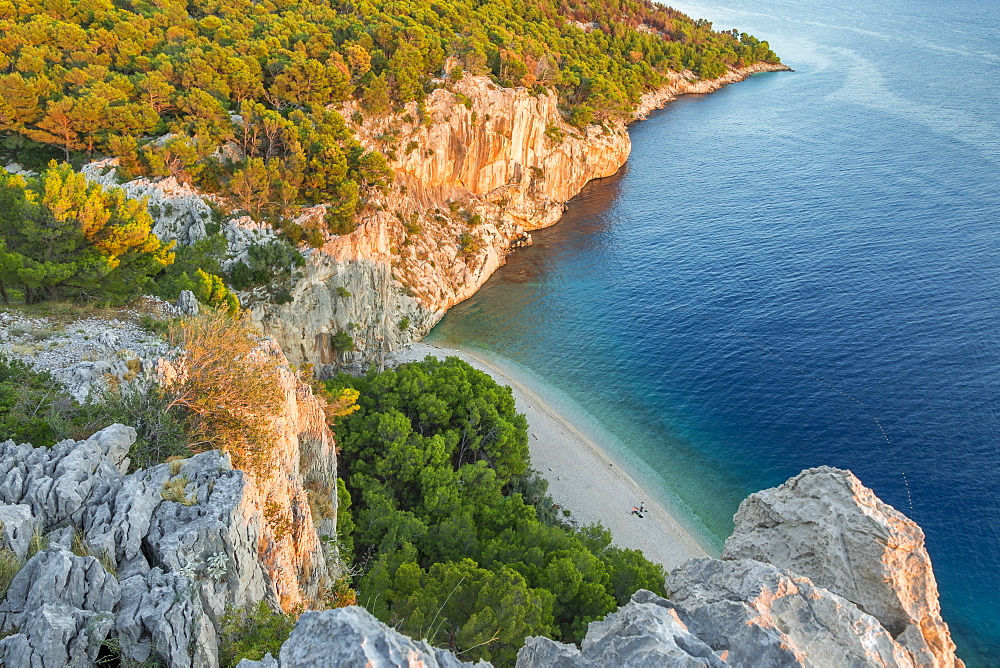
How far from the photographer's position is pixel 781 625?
1398 cm

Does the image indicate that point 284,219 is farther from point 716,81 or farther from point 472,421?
point 716,81

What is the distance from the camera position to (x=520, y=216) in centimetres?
6962

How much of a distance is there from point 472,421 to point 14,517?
24.4 meters

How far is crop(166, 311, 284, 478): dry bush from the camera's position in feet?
53.3

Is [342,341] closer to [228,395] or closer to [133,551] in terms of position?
[228,395]

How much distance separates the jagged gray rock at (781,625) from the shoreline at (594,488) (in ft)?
60.3

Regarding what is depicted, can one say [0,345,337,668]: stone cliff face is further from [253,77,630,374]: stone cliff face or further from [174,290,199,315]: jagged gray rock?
[253,77,630,374]: stone cliff face

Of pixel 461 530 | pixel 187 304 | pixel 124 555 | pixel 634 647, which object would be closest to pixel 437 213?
pixel 187 304

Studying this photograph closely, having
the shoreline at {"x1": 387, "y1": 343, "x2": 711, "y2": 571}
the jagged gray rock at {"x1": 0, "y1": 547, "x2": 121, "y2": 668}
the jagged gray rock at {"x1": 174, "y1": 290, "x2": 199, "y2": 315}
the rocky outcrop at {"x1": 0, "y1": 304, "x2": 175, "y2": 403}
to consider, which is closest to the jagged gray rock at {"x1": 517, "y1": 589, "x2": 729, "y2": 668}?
the jagged gray rock at {"x1": 0, "y1": 547, "x2": 121, "y2": 668}

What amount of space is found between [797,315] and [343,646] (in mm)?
51518

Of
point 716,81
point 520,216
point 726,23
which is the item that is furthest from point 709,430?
point 726,23

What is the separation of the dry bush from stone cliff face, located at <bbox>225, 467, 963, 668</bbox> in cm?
824

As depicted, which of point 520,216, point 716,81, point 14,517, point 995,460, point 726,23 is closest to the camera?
point 14,517

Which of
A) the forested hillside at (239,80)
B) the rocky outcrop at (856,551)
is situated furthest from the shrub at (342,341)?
the rocky outcrop at (856,551)
